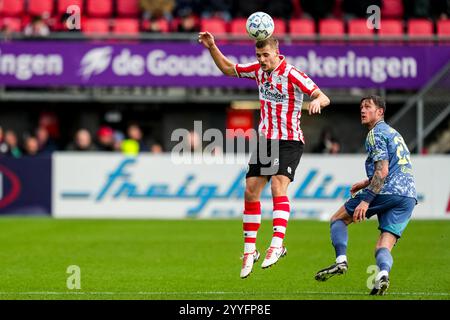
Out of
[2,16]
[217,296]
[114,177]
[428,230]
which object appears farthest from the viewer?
[2,16]

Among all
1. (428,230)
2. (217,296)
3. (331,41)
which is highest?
(331,41)

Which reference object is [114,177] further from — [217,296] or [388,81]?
[217,296]

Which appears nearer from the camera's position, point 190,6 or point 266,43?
point 266,43

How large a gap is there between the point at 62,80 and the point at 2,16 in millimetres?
3320

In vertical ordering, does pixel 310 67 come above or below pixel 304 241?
above

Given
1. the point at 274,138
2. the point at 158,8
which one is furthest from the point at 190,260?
the point at 158,8

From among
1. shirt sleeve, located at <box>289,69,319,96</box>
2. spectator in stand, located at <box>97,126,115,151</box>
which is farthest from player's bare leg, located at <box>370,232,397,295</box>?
spectator in stand, located at <box>97,126,115,151</box>

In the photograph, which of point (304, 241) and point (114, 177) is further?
point (114, 177)

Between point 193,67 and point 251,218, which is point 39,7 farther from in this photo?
point 251,218

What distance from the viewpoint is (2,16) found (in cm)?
2511

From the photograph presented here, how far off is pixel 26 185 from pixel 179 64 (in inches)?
182

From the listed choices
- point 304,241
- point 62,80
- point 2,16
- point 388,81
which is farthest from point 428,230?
point 2,16

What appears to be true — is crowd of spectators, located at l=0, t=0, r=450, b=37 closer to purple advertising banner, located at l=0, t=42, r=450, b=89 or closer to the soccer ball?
purple advertising banner, located at l=0, t=42, r=450, b=89

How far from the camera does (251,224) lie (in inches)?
425
